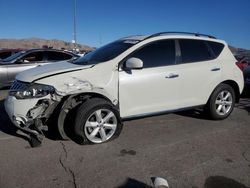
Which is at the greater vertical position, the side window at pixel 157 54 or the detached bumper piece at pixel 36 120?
the side window at pixel 157 54

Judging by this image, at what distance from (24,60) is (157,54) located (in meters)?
6.05

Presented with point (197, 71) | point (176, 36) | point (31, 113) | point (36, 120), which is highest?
point (176, 36)

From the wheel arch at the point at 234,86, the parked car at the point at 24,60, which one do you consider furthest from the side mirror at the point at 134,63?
the parked car at the point at 24,60

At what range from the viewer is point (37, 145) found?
4238 millimetres

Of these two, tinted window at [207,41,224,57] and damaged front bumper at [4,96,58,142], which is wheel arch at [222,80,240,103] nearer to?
tinted window at [207,41,224,57]

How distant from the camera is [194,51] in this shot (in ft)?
17.7

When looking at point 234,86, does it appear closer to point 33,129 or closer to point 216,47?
point 216,47

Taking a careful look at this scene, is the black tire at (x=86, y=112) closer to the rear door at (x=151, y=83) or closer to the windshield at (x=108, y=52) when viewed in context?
the rear door at (x=151, y=83)

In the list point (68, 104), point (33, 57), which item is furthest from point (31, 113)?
point (33, 57)

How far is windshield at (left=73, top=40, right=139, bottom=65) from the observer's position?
4.76 meters

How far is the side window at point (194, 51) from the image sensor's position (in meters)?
5.25

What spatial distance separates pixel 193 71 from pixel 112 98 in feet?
5.60

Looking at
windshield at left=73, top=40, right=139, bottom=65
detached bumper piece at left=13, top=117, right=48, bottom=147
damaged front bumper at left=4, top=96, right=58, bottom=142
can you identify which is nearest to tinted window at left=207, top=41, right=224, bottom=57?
windshield at left=73, top=40, right=139, bottom=65

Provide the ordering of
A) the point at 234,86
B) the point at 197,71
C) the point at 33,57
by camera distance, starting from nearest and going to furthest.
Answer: the point at 197,71, the point at 234,86, the point at 33,57
